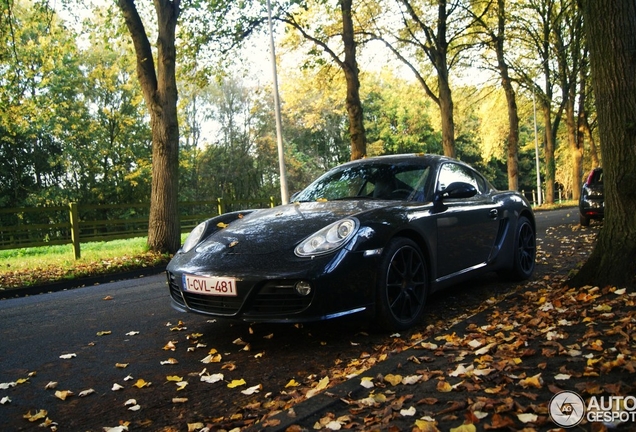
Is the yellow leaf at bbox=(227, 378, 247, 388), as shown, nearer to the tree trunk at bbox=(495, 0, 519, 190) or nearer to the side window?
the side window

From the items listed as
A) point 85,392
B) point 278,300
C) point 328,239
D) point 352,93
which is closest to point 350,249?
point 328,239

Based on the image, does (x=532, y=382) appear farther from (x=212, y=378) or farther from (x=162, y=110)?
(x=162, y=110)

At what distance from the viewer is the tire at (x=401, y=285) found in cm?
390

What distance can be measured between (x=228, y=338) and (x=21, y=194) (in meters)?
33.7

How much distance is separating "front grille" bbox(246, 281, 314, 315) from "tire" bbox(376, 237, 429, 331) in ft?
2.03

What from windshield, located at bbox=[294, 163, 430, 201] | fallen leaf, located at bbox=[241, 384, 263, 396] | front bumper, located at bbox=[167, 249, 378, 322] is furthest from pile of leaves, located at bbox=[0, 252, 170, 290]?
fallen leaf, located at bbox=[241, 384, 263, 396]

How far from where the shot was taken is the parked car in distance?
12.7m

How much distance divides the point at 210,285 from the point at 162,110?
8.47 metres

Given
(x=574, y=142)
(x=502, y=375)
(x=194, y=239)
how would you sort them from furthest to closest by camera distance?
1. (x=574, y=142)
2. (x=194, y=239)
3. (x=502, y=375)

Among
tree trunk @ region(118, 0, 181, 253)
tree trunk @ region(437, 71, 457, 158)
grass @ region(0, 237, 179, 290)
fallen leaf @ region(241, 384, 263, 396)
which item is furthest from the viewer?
tree trunk @ region(437, 71, 457, 158)

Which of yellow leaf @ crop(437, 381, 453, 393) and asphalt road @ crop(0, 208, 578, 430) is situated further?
asphalt road @ crop(0, 208, 578, 430)

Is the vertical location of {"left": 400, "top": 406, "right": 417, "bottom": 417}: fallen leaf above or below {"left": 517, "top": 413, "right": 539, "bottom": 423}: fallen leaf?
below

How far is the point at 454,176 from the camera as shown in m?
5.33

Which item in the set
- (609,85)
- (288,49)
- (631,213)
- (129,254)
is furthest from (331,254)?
(288,49)
